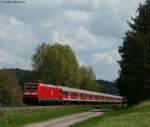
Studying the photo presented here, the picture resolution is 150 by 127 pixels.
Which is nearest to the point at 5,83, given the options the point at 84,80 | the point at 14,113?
the point at 84,80

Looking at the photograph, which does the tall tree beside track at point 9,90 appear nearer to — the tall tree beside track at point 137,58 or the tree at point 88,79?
the tree at point 88,79

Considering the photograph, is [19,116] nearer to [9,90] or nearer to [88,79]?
[9,90]

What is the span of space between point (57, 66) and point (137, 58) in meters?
50.9

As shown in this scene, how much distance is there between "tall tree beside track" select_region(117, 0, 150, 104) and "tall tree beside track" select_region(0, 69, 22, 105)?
36671 mm

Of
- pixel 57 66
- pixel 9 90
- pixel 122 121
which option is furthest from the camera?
pixel 57 66

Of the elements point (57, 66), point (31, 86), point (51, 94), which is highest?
point (57, 66)

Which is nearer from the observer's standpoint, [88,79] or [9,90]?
[9,90]

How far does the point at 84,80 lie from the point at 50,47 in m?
26.4

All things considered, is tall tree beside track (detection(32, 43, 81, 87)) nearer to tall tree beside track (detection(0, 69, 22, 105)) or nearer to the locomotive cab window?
tall tree beside track (detection(0, 69, 22, 105))

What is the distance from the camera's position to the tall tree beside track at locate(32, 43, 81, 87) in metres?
119

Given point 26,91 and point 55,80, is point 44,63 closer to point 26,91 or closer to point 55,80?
point 55,80

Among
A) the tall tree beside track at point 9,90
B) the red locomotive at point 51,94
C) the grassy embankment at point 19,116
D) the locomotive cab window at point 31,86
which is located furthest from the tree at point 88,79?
the grassy embankment at point 19,116

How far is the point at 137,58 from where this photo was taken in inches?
2776

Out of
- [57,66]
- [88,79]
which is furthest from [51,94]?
[88,79]
